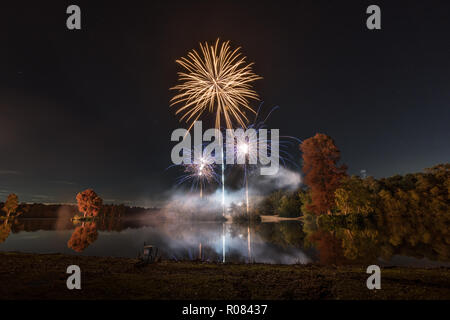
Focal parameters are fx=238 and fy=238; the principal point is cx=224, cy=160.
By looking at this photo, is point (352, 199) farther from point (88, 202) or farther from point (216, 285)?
point (88, 202)

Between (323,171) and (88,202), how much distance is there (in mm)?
116467

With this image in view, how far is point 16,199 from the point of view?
2534 inches

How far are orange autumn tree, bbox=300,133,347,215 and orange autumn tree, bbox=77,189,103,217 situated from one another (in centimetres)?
11246

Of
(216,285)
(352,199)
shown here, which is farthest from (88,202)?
(216,285)

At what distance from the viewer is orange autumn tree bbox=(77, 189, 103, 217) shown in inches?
4781

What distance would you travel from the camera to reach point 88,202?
12225 cm

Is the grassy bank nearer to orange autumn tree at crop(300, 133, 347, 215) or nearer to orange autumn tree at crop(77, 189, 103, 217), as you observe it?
orange autumn tree at crop(300, 133, 347, 215)

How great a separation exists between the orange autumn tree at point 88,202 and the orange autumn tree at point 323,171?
11246 centimetres

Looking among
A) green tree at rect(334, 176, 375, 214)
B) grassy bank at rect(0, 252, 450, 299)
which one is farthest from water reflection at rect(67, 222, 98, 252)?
green tree at rect(334, 176, 375, 214)

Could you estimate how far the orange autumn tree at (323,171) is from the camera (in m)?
54.3
